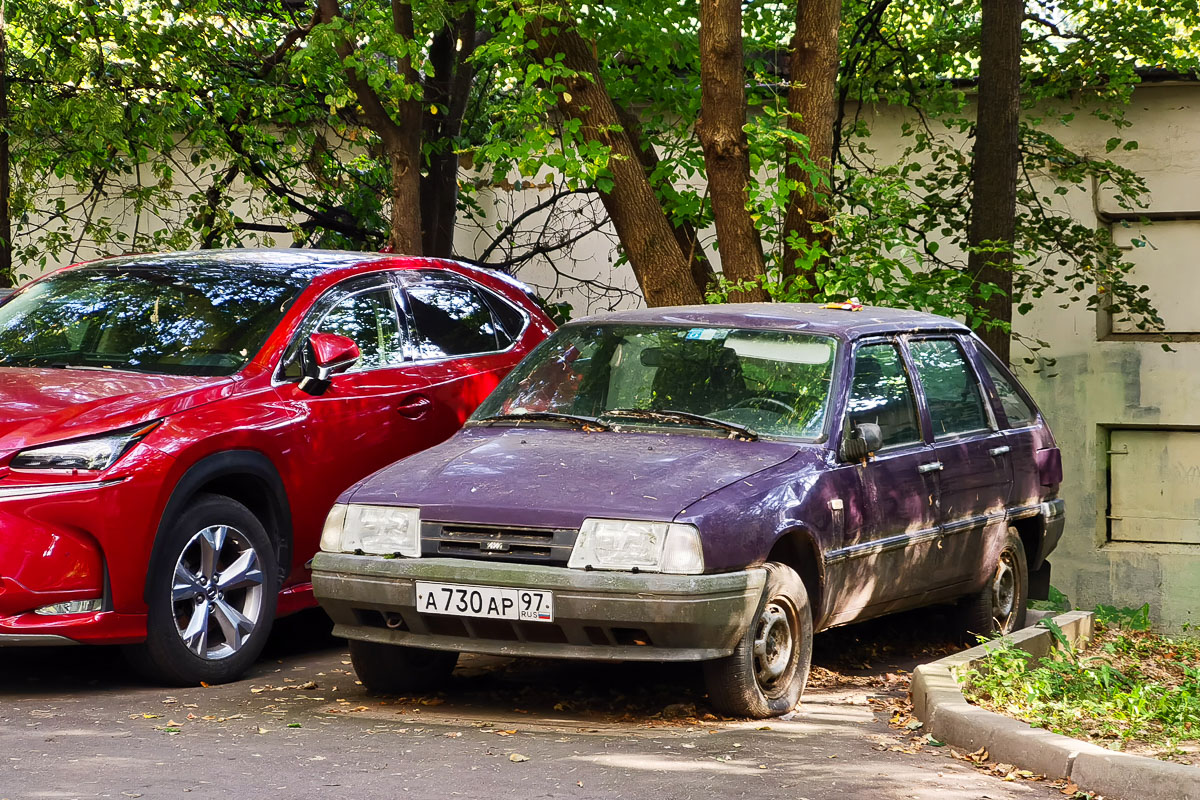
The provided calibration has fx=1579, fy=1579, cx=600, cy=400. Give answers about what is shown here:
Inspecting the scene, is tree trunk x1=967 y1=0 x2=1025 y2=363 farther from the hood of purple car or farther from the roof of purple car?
the hood of purple car

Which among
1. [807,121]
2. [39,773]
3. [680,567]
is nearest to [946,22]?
[807,121]

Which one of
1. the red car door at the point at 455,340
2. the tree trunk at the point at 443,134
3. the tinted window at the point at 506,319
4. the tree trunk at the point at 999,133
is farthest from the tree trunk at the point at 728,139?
the tree trunk at the point at 443,134

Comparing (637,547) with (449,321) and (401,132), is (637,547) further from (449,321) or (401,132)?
(401,132)

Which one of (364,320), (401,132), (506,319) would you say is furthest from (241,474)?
(401,132)

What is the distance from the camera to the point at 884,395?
23.4 feet

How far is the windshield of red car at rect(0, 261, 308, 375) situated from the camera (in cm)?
716

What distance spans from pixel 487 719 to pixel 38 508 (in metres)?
1.90

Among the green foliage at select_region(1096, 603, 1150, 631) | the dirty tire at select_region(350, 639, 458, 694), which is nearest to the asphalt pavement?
the dirty tire at select_region(350, 639, 458, 694)

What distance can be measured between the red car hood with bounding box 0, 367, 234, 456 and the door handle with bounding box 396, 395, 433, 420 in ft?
3.64

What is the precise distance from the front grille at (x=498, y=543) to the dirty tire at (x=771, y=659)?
0.75m

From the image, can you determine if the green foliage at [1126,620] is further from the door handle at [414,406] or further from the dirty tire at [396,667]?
the dirty tire at [396,667]

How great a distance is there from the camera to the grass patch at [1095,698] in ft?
18.7

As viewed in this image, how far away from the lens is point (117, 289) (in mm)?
7656

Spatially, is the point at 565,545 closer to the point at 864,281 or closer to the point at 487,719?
the point at 487,719
